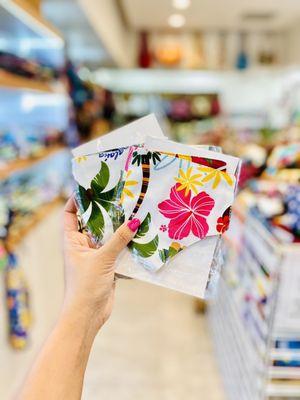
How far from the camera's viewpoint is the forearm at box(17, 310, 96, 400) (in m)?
0.67

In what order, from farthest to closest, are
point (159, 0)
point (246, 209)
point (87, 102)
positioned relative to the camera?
point (159, 0) → point (87, 102) → point (246, 209)

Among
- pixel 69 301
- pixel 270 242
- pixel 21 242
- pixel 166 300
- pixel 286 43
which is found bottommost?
pixel 166 300

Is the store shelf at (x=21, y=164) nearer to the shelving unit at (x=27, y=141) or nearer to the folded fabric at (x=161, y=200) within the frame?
the shelving unit at (x=27, y=141)

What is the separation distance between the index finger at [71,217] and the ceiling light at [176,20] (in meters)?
4.47

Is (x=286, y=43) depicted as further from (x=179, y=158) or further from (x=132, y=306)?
(x=179, y=158)

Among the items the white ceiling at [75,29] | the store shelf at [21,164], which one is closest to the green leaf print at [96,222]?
the store shelf at [21,164]

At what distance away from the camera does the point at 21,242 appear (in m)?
1.95

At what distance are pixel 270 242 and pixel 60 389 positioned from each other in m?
0.90

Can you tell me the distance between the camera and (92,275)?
72 centimetres

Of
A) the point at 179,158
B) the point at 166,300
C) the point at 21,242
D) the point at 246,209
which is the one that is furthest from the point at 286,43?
the point at 179,158

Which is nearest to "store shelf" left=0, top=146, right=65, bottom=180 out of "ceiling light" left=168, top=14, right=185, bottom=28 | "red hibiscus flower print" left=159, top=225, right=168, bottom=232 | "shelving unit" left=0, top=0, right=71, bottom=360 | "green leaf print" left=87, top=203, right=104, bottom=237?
"shelving unit" left=0, top=0, right=71, bottom=360

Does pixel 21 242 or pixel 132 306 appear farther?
pixel 132 306

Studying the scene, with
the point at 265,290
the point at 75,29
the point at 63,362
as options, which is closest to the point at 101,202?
the point at 63,362

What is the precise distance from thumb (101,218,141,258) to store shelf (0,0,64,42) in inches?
42.6
